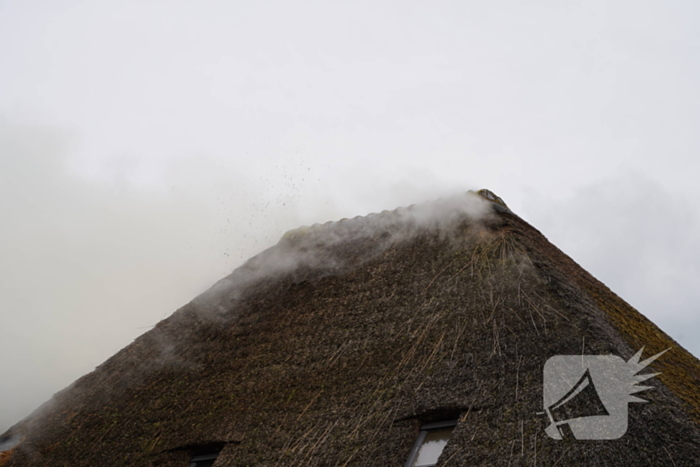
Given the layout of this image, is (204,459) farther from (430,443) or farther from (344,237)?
(344,237)

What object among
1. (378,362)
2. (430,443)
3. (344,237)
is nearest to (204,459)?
(378,362)

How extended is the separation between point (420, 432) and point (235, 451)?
1908 mm

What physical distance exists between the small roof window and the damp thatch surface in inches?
3.2

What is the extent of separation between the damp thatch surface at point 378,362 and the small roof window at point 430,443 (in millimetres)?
82

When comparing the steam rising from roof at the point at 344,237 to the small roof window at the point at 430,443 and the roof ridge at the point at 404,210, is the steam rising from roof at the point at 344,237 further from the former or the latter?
the small roof window at the point at 430,443

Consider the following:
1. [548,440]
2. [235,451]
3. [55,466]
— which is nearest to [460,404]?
[548,440]

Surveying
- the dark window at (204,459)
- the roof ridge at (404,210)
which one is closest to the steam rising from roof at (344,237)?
the roof ridge at (404,210)

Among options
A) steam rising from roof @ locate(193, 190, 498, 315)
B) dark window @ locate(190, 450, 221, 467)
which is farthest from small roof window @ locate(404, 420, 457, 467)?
steam rising from roof @ locate(193, 190, 498, 315)

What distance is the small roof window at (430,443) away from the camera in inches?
203

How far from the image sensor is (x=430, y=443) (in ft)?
17.3

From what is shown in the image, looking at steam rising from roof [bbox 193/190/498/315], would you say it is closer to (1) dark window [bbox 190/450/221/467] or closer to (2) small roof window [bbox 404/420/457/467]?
(1) dark window [bbox 190/450/221/467]

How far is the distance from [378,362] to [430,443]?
1.08 m

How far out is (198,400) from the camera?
7.00 metres

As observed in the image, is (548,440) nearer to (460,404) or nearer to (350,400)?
(460,404)
